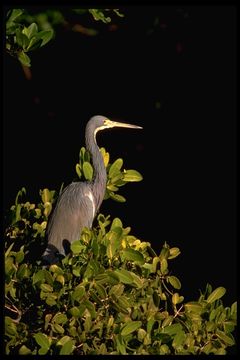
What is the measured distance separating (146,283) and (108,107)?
242 centimetres

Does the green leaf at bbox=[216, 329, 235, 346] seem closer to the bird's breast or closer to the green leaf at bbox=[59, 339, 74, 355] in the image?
the green leaf at bbox=[59, 339, 74, 355]

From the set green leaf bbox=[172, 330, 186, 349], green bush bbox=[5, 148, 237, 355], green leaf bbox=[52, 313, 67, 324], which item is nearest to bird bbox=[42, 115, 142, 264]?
green bush bbox=[5, 148, 237, 355]

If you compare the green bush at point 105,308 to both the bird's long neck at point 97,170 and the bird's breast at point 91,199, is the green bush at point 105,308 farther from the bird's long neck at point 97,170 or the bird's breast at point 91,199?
the bird's breast at point 91,199

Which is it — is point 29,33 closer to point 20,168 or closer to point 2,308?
point 2,308

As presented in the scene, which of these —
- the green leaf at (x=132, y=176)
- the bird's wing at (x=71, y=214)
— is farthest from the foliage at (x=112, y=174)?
the bird's wing at (x=71, y=214)

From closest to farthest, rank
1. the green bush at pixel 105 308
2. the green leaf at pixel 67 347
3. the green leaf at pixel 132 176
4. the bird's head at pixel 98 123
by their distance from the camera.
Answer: the green leaf at pixel 67 347 → the green bush at pixel 105 308 → the green leaf at pixel 132 176 → the bird's head at pixel 98 123

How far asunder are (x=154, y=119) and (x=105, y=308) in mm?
2326

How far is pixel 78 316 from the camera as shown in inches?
77.0

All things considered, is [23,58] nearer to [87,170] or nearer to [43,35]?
[43,35]

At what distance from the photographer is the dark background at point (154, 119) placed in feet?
13.3

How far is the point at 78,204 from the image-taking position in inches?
107

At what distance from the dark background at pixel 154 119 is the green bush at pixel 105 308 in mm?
1756

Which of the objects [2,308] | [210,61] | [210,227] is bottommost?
[210,227]

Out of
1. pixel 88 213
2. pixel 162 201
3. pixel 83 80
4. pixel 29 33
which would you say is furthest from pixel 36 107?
pixel 29 33
